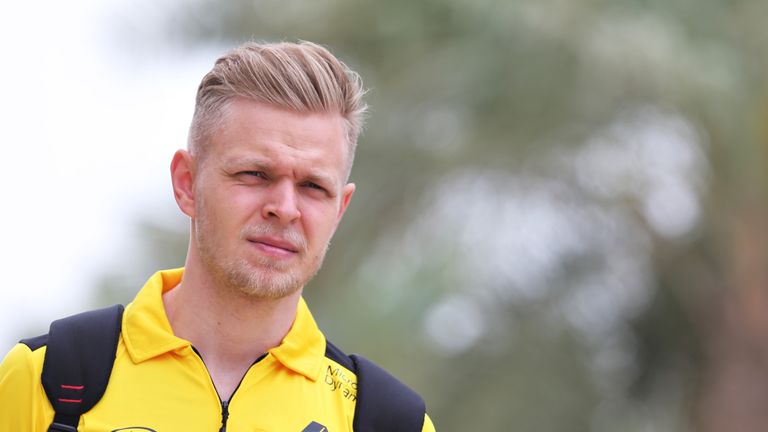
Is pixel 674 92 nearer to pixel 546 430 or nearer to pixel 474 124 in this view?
pixel 474 124

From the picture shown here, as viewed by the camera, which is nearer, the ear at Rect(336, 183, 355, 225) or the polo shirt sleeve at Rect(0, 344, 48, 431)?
the polo shirt sleeve at Rect(0, 344, 48, 431)

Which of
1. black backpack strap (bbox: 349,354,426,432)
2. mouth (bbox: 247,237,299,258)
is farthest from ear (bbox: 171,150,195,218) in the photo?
black backpack strap (bbox: 349,354,426,432)

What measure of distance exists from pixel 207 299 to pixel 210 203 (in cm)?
29

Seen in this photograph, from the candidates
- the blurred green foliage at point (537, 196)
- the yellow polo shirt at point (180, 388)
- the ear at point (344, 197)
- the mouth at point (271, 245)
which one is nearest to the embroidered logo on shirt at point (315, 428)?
the yellow polo shirt at point (180, 388)

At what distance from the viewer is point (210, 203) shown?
3.85 meters

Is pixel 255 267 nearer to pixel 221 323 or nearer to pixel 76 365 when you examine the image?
pixel 221 323

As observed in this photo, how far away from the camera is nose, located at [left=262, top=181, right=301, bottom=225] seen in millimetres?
3770

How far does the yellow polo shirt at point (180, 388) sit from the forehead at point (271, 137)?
52 centimetres

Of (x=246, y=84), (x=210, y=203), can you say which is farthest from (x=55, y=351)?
(x=246, y=84)

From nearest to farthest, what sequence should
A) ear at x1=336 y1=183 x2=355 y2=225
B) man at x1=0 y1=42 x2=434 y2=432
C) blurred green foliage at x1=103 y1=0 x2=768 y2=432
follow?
man at x1=0 y1=42 x2=434 y2=432
ear at x1=336 y1=183 x2=355 y2=225
blurred green foliage at x1=103 y1=0 x2=768 y2=432

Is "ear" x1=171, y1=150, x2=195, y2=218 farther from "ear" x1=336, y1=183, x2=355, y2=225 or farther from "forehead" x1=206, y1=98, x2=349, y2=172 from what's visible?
"ear" x1=336, y1=183, x2=355, y2=225

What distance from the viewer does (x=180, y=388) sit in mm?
3773

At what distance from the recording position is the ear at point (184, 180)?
13.1 feet

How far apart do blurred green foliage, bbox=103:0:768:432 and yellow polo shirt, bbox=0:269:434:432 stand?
7.12 meters
